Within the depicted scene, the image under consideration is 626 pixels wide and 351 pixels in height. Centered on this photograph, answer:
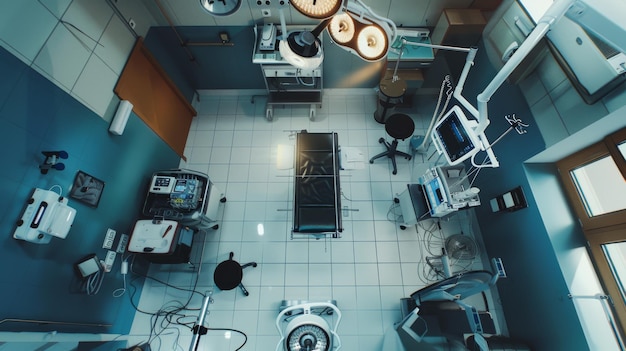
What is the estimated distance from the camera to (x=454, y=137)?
2781 millimetres

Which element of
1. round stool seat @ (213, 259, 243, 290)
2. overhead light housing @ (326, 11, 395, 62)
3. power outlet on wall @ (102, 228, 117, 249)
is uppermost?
overhead light housing @ (326, 11, 395, 62)

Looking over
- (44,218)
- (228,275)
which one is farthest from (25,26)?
(228,275)

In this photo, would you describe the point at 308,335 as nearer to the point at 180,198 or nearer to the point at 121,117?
the point at 180,198

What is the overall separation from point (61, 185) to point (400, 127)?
12.5 ft

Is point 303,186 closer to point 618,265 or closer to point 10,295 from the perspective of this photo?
point 10,295

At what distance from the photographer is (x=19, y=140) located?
2021mm

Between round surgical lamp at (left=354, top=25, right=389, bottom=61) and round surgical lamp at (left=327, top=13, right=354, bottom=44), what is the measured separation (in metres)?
0.07

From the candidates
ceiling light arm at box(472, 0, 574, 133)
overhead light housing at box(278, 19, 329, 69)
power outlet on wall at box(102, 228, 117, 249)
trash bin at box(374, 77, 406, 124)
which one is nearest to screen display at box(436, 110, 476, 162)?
ceiling light arm at box(472, 0, 574, 133)

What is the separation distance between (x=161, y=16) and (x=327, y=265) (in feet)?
13.1

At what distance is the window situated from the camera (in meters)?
2.24

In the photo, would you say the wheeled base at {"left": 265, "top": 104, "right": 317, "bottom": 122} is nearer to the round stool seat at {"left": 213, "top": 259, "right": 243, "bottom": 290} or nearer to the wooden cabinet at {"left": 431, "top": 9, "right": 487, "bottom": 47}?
the wooden cabinet at {"left": 431, "top": 9, "right": 487, "bottom": 47}

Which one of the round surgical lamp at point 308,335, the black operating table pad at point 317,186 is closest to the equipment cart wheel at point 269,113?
the black operating table pad at point 317,186

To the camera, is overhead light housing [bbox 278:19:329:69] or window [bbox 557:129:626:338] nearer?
overhead light housing [bbox 278:19:329:69]

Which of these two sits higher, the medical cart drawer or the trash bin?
the trash bin
